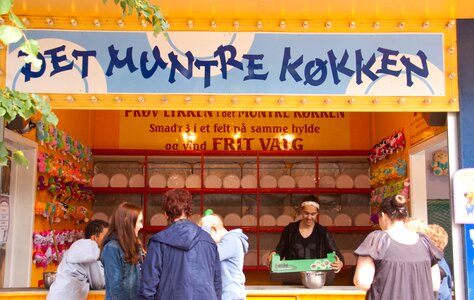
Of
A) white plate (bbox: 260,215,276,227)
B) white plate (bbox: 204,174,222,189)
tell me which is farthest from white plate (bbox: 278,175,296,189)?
white plate (bbox: 204,174,222,189)

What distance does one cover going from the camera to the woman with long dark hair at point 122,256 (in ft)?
11.7

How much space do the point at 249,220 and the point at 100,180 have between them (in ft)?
6.46

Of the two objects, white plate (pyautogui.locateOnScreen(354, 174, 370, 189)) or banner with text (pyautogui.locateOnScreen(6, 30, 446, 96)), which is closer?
banner with text (pyautogui.locateOnScreen(6, 30, 446, 96))

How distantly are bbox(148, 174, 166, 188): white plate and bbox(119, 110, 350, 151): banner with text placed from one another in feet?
1.43

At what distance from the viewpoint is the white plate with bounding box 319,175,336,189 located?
7.98 metres

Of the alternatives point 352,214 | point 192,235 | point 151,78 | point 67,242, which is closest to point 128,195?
point 67,242

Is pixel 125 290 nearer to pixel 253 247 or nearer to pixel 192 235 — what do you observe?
pixel 192 235

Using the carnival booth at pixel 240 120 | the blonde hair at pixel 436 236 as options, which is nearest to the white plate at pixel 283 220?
the carnival booth at pixel 240 120

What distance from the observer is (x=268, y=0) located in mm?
4512

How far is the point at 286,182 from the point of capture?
26.2ft

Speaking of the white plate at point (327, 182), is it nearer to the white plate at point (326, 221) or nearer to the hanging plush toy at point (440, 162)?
the white plate at point (326, 221)

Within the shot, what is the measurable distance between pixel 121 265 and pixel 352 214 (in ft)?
16.5

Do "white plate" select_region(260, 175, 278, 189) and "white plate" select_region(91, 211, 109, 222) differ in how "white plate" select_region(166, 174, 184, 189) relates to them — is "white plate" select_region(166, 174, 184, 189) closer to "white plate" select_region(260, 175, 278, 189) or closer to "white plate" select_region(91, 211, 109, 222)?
"white plate" select_region(91, 211, 109, 222)

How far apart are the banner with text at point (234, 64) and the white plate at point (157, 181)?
3.34 metres
